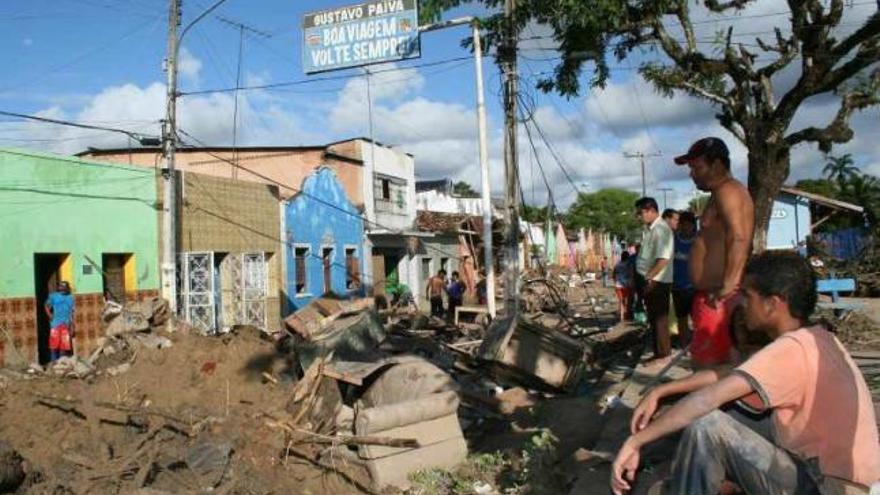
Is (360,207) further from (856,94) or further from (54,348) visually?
(856,94)

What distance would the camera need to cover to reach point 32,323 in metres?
14.6

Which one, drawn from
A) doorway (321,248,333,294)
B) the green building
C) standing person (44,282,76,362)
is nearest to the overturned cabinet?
standing person (44,282,76,362)

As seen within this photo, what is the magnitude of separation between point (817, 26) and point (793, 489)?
680 centimetres

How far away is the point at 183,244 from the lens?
18.6 metres

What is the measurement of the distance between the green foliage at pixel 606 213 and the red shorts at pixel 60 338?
7085 cm

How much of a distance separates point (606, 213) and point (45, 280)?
267 ft

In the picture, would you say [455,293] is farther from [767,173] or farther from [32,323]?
[767,173]

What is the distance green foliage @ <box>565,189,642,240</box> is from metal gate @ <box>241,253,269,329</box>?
208 ft

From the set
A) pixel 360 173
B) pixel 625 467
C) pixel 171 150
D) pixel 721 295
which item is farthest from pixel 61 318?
pixel 360 173

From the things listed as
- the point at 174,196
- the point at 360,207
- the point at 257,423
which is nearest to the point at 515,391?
the point at 257,423

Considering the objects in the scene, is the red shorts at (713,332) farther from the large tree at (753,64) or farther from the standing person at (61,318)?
the standing person at (61,318)

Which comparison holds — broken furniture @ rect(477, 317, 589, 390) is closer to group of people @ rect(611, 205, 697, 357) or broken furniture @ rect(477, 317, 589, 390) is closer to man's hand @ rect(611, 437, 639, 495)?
group of people @ rect(611, 205, 697, 357)

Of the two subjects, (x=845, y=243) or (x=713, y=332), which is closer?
(x=713, y=332)

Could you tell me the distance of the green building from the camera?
1439 cm
